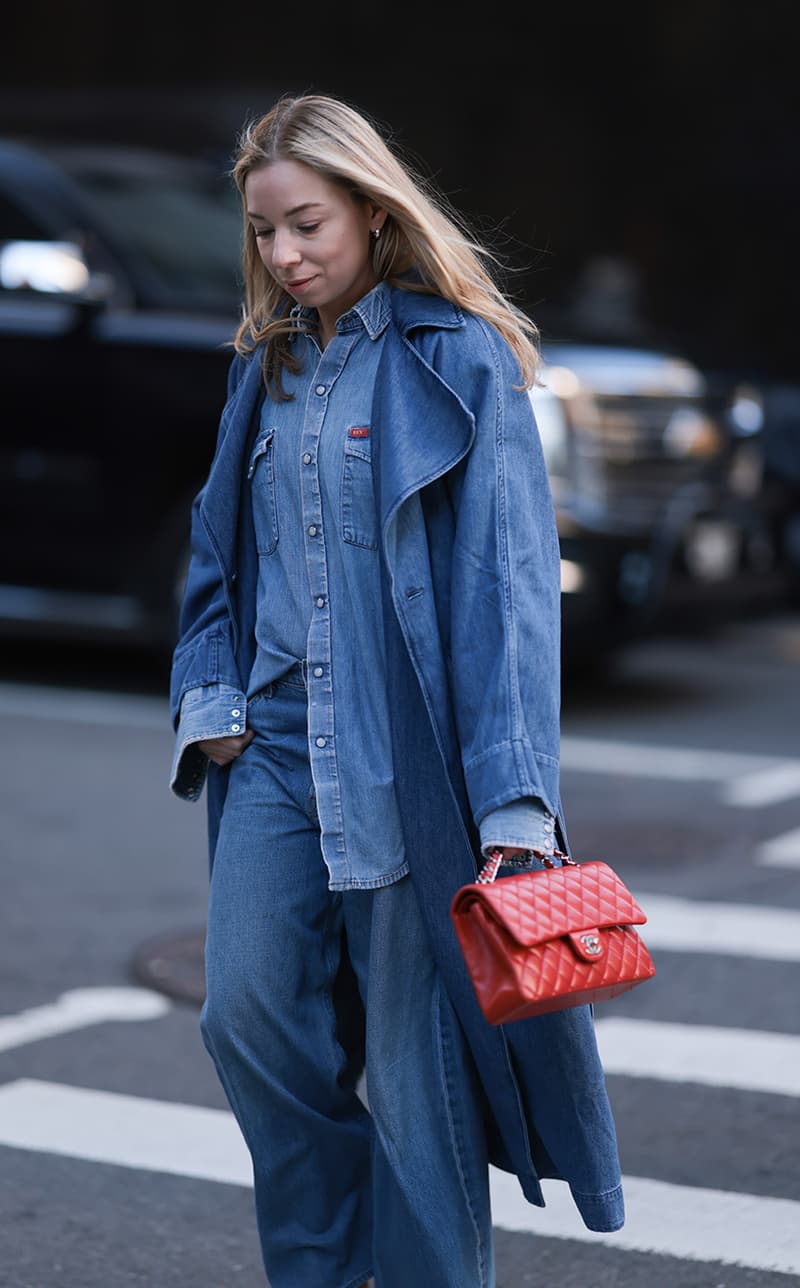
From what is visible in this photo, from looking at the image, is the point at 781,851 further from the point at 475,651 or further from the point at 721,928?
the point at 475,651

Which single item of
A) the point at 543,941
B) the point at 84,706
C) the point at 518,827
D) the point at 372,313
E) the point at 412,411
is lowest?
the point at 84,706

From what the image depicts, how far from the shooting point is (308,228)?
3.09 metres

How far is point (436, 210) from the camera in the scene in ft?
10.4

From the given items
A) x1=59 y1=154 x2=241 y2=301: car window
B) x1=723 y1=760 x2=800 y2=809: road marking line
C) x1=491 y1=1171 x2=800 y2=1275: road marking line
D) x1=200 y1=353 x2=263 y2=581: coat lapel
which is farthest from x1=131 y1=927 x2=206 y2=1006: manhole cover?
x1=59 y1=154 x2=241 y2=301: car window

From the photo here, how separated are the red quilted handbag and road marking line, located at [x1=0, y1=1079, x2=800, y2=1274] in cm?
107

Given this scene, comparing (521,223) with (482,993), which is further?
(521,223)

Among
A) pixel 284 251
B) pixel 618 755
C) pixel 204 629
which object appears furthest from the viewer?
pixel 618 755

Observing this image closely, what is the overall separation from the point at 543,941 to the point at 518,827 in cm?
17

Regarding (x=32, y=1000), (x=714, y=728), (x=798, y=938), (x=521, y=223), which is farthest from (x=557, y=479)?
(x=521, y=223)

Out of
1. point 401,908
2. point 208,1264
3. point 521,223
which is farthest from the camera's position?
point 521,223

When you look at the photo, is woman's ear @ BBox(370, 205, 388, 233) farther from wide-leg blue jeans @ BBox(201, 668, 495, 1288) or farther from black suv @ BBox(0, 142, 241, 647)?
black suv @ BBox(0, 142, 241, 647)

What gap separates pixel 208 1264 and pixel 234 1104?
72 cm

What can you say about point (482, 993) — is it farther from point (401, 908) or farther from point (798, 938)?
point (798, 938)

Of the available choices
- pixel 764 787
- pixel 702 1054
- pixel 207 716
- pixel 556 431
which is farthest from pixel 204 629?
pixel 556 431
